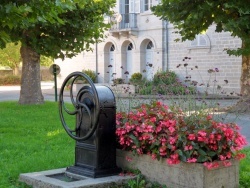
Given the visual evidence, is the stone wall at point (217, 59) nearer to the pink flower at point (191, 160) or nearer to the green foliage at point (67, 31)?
the green foliage at point (67, 31)

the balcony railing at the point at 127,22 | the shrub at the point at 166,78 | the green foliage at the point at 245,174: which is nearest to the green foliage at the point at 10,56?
the balcony railing at the point at 127,22

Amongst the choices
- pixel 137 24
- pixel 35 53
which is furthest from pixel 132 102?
pixel 137 24

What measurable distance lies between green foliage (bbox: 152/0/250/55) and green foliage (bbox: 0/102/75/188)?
17.3 feet

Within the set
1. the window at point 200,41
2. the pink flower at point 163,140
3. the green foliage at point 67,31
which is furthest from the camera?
the window at point 200,41

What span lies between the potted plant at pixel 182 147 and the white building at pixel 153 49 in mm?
20093

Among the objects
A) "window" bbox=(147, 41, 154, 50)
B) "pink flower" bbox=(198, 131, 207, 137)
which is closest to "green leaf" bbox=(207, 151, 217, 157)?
"pink flower" bbox=(198, 131, 207, 137)

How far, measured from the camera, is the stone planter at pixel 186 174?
6332mm

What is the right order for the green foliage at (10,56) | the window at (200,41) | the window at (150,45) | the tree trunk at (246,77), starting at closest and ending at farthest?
1. the tree trunk at (246,77)
2. the window at (200,41)
3. the window at (150,45)
4. the green foliage at (10,56)

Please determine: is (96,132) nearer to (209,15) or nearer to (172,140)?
(172,140)

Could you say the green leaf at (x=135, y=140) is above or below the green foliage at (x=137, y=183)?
above

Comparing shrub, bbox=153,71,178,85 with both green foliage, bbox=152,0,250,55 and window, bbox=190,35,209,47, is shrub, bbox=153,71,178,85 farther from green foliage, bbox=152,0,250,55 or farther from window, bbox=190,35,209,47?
window, bbox=190,35,209,47

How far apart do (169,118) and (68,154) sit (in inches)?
112

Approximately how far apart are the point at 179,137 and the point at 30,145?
4.78 m

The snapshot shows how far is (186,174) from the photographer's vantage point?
645 centimetres
